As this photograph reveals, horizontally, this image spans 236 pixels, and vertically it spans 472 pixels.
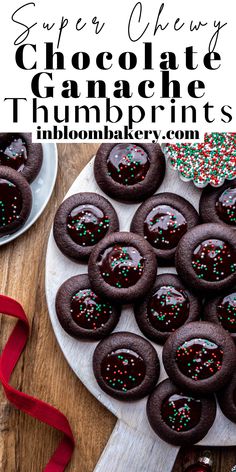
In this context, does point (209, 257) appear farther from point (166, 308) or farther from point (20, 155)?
point (20, 155)

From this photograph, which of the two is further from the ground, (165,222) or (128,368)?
(165,222)

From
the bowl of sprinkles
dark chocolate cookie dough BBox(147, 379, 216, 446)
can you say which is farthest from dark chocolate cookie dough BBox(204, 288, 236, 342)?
the bowl of sprinkles

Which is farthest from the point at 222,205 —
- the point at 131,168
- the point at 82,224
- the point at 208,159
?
the point at 82,224

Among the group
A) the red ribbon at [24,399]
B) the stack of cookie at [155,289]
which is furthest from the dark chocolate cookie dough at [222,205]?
the red ribbon at [24,399]

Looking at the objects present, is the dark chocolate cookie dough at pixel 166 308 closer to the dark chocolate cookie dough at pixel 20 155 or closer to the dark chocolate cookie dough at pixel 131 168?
the dark chocolate cookie dough at pixel 131 168

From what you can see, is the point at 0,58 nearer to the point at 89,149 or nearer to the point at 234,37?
the point at 89,149

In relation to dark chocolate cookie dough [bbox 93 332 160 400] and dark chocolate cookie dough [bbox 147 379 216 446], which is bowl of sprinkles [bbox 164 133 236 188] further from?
dark chocolate cookie dough [bbox 147 379 216 446]
